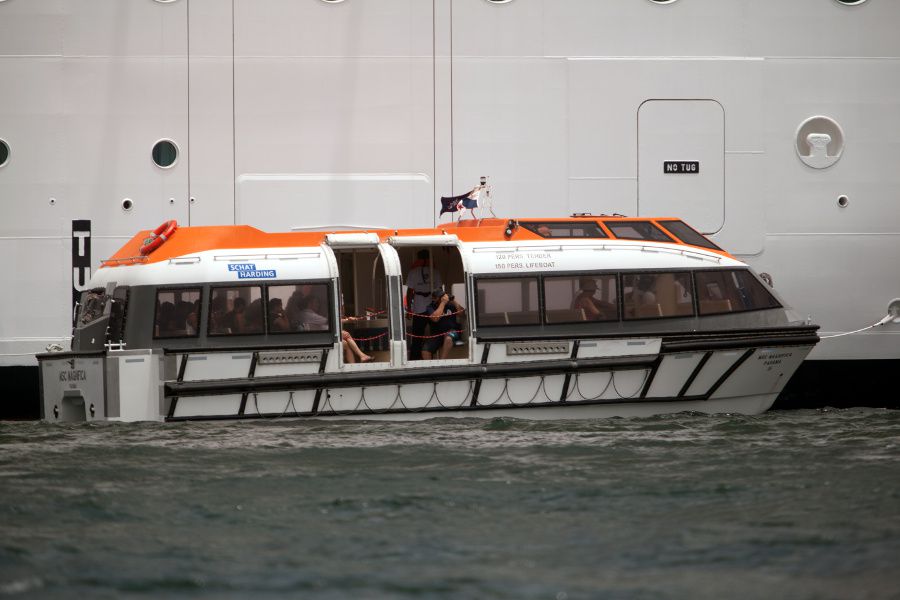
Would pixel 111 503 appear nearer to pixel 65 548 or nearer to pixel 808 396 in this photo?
pixel 65 548

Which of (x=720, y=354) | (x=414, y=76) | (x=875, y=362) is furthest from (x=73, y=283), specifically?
(x=875, y=362)

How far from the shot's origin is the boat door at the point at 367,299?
11078 mm

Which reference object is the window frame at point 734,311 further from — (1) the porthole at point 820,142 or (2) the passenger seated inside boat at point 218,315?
(2) the passenger seated inside boat at point 218,315

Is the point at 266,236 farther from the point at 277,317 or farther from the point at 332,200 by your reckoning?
the point at 332,200

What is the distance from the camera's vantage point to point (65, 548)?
6.50 meters

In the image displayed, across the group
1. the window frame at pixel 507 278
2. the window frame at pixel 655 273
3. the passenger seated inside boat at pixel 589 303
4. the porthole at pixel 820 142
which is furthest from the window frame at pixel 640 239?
the porthole at pixel 820 142

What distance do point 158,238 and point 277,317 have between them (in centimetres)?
148

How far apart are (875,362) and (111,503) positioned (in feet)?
30.9

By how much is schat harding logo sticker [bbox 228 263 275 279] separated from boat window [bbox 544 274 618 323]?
265cm

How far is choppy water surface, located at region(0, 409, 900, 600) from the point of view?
5.94 m

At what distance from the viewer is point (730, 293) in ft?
37.9

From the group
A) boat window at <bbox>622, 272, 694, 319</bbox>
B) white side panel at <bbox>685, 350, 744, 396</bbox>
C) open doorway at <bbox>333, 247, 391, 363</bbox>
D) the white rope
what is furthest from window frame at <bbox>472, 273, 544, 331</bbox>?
the white rope

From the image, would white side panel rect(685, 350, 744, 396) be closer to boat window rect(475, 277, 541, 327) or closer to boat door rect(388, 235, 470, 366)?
boat window rect(475, 277, 541, 327)

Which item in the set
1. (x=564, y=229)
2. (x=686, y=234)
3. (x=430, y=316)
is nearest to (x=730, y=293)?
(x=686, y=234)
